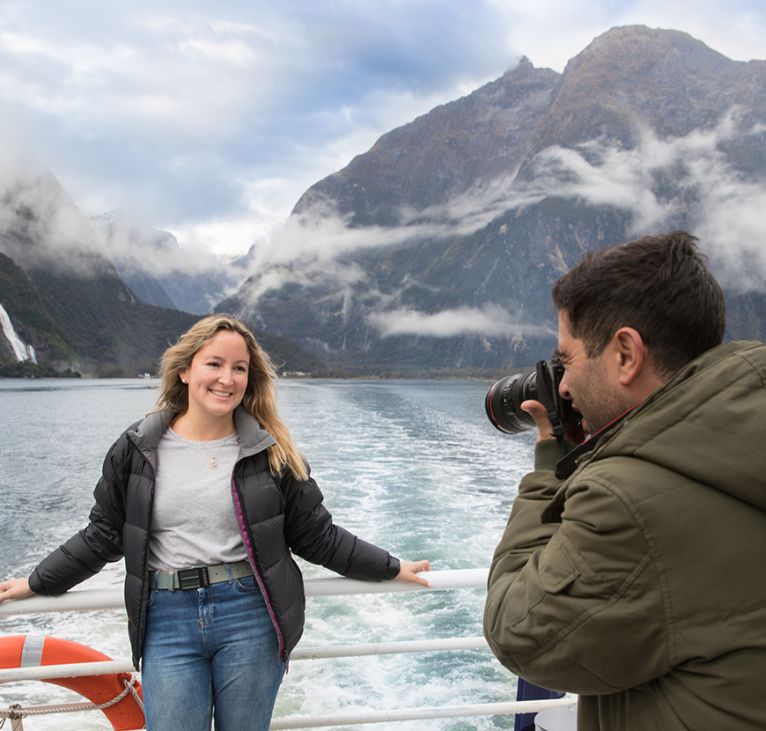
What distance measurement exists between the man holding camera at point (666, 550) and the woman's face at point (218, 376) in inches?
37.2

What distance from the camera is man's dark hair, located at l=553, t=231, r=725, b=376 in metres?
0.81

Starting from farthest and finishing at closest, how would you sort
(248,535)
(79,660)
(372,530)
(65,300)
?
(65,300)
(372,530)
(79,660)
(248,535)

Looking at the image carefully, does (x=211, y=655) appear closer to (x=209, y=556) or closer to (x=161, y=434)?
(x=209, y=556)

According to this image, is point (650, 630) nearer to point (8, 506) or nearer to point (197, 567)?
point (197, 567)

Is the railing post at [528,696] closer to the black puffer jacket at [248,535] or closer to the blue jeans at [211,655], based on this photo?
the black puffer jacket at [248,535]

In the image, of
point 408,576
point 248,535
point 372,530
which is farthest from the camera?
point 372,530

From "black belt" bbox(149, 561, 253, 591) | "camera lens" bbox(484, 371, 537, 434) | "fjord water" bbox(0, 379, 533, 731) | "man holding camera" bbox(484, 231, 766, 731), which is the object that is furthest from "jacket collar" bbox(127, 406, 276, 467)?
"fjord water" bbox(0, 379, 533, 731)

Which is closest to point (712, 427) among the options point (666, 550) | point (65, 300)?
point (666, 550)

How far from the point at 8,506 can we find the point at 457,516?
765 cm

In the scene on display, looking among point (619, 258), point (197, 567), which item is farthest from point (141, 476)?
point (619, 258)

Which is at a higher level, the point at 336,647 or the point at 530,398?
the point at 530,398

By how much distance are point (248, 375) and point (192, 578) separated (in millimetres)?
510

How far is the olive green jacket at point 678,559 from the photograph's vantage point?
2.21 feet

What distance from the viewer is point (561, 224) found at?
158375 mm
